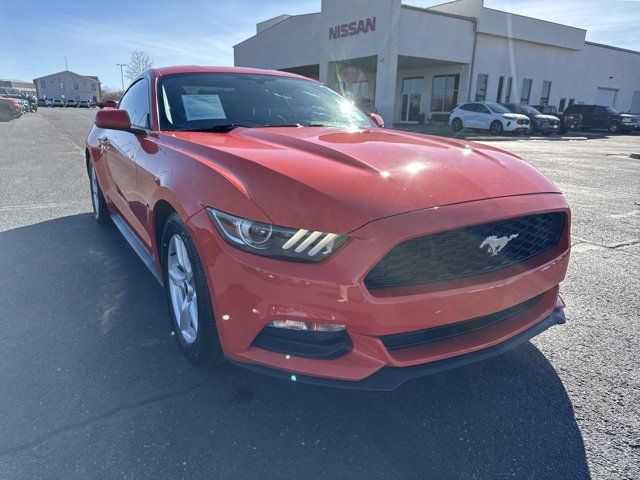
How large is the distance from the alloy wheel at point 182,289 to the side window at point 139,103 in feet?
3.69

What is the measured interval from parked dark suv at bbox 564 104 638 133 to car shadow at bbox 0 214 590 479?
31.2m

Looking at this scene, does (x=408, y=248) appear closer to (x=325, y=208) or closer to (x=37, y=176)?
(x=325, y=208)

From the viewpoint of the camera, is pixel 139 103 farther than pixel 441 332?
Yes

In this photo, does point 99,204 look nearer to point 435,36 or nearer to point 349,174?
point 349,174

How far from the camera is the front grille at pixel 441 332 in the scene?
1834mm

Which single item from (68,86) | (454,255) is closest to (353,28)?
(454,255)

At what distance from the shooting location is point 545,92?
1385 inches

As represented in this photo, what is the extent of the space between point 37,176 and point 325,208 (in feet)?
26.4

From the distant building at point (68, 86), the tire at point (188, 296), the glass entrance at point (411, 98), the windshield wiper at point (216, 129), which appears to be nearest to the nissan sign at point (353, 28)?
the glass entrance at point (411, 98)

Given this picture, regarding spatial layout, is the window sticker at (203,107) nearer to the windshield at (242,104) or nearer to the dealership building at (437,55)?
the windshield at (242,104)

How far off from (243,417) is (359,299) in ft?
2.74

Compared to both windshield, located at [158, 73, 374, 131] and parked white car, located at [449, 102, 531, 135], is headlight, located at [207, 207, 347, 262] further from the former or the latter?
parked white car, located at [449, 102, 531, 135]

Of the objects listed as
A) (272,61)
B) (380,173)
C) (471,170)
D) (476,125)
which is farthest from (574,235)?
(272,61)

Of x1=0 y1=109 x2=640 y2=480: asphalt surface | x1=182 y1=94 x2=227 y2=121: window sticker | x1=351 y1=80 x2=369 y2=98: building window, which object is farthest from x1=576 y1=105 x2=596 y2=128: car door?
x1=182 y1=94 x2=227 y2=121: window sticker
